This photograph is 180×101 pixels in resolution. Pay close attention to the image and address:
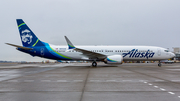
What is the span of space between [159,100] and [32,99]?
4216 mm

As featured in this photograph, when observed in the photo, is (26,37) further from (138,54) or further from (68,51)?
(138,54)

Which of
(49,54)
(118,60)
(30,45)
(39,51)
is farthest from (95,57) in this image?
(30,45)

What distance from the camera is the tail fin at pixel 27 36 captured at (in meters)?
24.3

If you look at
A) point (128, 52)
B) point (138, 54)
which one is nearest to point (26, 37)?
point (128, 52)

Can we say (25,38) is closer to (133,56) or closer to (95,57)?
(95,57)

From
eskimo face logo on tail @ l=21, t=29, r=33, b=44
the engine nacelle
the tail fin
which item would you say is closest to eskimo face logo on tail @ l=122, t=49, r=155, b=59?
the engine nacelle

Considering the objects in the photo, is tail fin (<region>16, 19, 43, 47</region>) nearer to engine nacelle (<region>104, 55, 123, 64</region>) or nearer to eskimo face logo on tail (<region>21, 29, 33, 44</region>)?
eskimo face logo on tail (<region>21, 29, 33, 44</region>)

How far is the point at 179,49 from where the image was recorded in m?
87.0

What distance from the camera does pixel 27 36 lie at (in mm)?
24469

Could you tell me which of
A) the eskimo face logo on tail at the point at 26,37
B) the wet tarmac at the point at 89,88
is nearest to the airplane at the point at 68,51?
the eskimo face logo on tail at the point at 26,37

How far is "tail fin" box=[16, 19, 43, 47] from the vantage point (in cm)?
2430

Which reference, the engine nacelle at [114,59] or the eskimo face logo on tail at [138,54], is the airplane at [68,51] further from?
the engine nacelle at [114,59]

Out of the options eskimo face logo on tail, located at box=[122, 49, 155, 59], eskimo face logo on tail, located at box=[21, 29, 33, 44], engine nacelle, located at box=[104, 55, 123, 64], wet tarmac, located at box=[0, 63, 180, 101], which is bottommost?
wet tarmac, located at box=[0, 63, 180, 101]

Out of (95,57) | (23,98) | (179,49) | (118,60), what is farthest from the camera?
(179,49)
